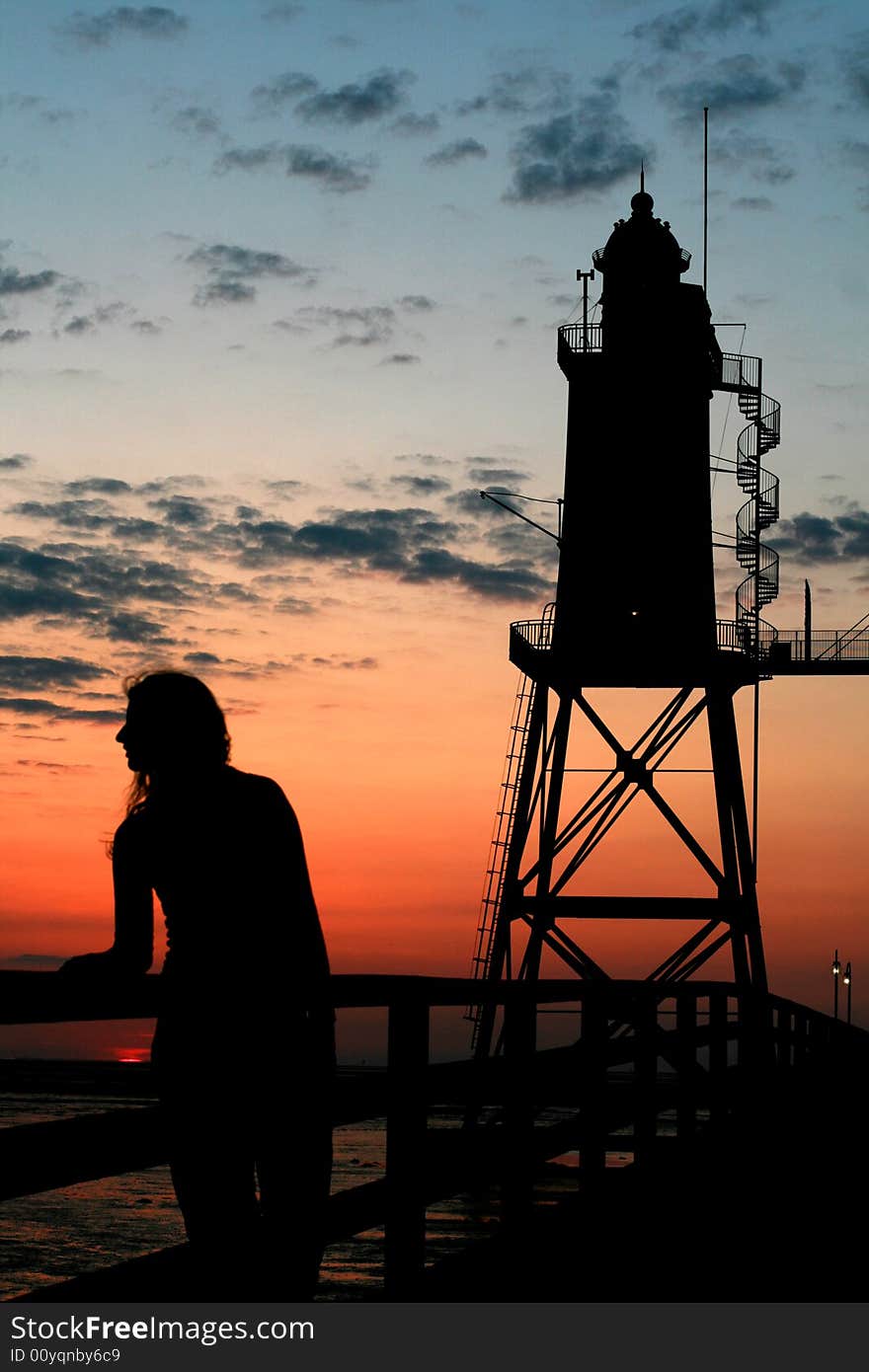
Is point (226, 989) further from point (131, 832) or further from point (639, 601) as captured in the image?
point (639, 601)

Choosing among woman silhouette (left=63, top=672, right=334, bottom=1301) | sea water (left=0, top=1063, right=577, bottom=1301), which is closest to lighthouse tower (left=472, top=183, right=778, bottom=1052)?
sea water (left=0, top=1063, right=577, bottom=1301)

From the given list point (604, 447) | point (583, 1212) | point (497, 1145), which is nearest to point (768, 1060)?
point (583, 1212)

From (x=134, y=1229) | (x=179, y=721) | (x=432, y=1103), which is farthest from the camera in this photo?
(x=134, y=1229)

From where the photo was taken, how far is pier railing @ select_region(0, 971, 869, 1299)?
3854mm

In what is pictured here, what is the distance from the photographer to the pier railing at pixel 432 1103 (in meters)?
3.85

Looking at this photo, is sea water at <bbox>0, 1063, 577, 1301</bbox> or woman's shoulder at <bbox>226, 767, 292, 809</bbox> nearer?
woman's shoulder at <bbox>226, 767, 292, 809</bbox>

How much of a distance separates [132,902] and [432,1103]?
1.92 meters

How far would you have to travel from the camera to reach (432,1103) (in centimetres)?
588

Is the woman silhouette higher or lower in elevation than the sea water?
higher

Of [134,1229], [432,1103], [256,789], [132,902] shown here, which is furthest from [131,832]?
[134,1229]

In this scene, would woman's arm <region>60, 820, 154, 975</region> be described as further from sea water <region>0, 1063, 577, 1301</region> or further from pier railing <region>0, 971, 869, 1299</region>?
sea water <region>0, 1063, 577, 1301</region>

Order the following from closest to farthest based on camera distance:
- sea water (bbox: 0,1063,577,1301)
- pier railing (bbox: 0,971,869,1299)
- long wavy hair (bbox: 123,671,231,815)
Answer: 1. pier railing (bbox: 0,971,869,1299)
2. long wavy hair (bbox: 123,671,231,815)
3. sea water (bbox: 0,1063,577,1301)

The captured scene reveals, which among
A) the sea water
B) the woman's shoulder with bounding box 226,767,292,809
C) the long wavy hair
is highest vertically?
the long wavy hair

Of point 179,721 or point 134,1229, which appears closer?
point 179,721
